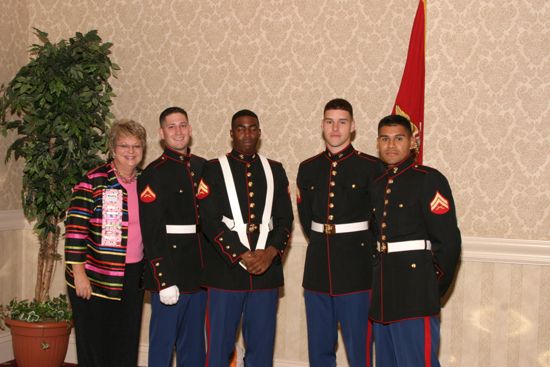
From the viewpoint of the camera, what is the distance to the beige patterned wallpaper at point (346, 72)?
3.95 m

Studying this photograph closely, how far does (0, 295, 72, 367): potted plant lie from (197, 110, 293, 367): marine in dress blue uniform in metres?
1.43

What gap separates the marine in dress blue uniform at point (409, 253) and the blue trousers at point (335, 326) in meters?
0.22

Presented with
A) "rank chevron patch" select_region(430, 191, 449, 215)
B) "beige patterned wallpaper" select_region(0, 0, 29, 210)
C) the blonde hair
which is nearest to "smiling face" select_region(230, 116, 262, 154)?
the blonde hair

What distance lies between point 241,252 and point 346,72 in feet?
5.04

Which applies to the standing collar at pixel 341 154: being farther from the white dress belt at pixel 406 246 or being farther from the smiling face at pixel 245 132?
the white dress belt at pixel 406 246

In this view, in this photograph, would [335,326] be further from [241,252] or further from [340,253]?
[241,252]

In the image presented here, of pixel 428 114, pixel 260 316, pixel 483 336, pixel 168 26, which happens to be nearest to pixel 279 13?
pixel 168 26

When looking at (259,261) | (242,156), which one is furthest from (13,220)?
(259,261)

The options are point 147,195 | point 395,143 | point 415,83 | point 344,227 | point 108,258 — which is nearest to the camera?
point 395,143

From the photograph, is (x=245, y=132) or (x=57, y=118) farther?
(x=57, y=118)

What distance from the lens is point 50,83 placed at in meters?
4.29

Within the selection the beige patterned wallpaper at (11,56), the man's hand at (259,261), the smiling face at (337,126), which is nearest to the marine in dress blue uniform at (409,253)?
the smiling face at (337,126)

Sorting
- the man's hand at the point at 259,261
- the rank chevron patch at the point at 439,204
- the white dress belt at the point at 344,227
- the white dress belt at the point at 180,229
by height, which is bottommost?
the man's hand at the point at 259,261

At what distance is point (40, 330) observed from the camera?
432 cm
